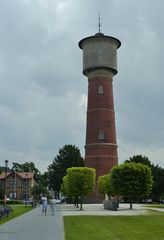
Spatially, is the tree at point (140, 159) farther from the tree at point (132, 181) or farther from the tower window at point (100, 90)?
the tree at point (132, 181)

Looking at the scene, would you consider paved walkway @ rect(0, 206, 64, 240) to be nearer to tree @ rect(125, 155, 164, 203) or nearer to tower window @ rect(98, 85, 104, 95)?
tower window @ rect(98, 85, 104, 95)

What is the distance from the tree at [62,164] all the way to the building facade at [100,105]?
23573 millimetres

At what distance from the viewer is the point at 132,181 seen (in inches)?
2052

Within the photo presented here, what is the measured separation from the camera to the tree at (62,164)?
97000mm

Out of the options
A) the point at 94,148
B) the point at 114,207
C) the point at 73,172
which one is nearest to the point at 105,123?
the point at 94,148

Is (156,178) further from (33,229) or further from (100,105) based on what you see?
(33,229)

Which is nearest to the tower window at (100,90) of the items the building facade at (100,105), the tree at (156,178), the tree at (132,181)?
the building facade at (100,105)

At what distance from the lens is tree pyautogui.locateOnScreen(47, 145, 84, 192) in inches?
3819

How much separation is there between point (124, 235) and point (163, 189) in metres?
69.6

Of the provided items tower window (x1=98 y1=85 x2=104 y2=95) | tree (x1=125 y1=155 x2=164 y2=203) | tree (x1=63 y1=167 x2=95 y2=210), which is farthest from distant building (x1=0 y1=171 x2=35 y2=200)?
tree (x1=63 y1=167 x2=95 y2=210)

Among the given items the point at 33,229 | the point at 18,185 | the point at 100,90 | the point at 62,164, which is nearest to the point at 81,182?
the point at 100,90

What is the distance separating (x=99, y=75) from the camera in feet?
245

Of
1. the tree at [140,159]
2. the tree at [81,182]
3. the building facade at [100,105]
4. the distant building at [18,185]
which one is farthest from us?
the distant building at [18,185]

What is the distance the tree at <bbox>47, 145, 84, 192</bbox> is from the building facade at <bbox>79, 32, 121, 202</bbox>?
23.6m
